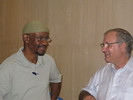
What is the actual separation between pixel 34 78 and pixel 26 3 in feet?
6.47

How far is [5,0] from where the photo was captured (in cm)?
406

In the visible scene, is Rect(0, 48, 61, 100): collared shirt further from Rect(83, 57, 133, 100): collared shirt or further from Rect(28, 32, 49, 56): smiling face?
Rect(83, 57, 133, 100): collared shirt

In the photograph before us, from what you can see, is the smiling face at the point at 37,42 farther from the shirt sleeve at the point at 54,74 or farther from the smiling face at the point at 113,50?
the smiling face at the point at 113,50

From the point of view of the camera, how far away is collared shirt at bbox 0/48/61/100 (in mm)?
1891

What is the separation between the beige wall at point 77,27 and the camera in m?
2.46

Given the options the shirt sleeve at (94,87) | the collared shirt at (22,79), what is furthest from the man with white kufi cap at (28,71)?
the shirt sleeve at (94,87)

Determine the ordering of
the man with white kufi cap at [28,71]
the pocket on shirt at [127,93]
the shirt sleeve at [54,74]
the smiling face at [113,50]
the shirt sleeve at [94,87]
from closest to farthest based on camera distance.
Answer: the pocket on shirt at [127,93] < the smiling face at [113,50] < the man with white kufi cap at [28,71] < the shirt sleeve at [94,87] < the shirt sleeve at [54,74]

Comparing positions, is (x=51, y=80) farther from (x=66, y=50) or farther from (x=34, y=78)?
(x=66, y=50)

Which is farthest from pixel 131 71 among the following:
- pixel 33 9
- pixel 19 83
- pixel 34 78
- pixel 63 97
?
pixel 33 9

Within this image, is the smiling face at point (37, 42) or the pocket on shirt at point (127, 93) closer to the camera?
the pocket on shirt at point (127, 93)

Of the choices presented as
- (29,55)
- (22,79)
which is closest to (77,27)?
(29,55)

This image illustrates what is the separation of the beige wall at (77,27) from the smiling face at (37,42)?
87cm

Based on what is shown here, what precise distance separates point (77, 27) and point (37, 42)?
968 millimetres

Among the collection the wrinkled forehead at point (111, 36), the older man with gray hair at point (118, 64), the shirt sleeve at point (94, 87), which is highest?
the wrinkled forehead at point (111, 36)
